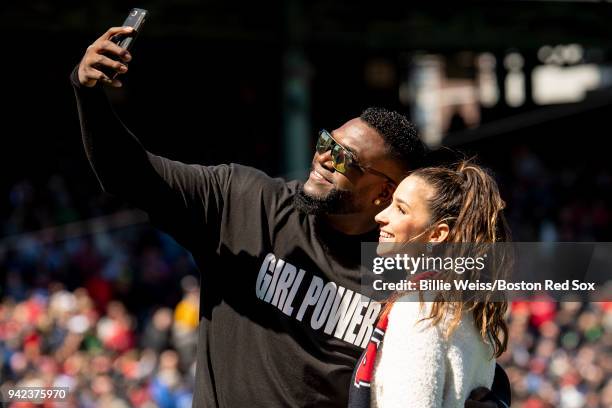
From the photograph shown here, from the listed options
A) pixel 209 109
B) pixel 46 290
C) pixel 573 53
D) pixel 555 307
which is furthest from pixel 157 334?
pixel 573 53

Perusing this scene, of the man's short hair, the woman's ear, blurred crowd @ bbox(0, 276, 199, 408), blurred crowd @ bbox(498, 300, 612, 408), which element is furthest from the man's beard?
blurred crowd @ bbox(498, 300, 612, 408)

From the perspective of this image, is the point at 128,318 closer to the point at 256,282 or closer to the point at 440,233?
the point at 256,282

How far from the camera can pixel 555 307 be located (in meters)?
12.6

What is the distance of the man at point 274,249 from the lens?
3.08 meters

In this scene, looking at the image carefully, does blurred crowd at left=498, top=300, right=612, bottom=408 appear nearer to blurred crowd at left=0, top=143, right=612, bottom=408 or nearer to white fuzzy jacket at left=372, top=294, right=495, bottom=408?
blurred crowd at left=0, top=143, right=612, bottom=408

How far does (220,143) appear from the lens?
18406 mm

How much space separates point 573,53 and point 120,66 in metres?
22.9

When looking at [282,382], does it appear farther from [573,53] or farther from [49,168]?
[573,53]

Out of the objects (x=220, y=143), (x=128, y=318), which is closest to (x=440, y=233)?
(x=128, y=318)

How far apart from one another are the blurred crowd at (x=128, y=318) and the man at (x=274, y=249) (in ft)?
18.9

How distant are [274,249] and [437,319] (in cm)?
80

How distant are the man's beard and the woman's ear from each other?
57cm

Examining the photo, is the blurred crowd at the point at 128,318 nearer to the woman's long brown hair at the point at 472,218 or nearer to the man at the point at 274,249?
the man at the point at 274,249

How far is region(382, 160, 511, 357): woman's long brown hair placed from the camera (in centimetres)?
264
